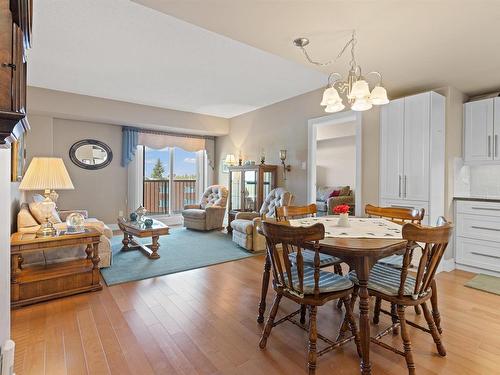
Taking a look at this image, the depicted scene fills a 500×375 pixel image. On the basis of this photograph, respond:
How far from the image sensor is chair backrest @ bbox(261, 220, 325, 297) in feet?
4.93

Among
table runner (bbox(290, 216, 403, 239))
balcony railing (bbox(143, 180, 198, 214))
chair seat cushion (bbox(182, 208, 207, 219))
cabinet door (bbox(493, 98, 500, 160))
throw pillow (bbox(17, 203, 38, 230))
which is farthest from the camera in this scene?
balcony railing (bbox(143, 180, 198, 214))

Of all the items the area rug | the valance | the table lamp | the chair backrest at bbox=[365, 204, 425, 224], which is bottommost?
the area rug

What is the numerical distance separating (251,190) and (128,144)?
115 inches

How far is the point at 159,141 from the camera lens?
6.38 meters

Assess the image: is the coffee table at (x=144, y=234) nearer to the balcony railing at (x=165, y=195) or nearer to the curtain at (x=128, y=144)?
the curtain at (x=128, y=144)

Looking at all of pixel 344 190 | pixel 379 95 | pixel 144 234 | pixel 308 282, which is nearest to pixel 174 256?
pixel 144 234

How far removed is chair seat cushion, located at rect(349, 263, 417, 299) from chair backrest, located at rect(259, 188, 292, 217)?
2.43 m

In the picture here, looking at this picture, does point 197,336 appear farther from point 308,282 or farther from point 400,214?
point 400,214

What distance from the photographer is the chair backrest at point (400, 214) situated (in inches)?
95.3

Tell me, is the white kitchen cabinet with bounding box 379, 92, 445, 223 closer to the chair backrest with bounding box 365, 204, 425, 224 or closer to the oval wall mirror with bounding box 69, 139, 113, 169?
the chair backrest with bounding box 365, 204, 425, 224

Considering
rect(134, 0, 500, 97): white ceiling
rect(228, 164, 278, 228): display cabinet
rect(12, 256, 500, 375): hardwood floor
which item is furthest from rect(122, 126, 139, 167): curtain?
rect(134, 0, 500, 97): white ceiling

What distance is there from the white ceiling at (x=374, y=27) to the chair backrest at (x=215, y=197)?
12.0 feet

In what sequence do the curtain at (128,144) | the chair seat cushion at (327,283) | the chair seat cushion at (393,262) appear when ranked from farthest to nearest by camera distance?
the curtain at (128,144)
the chair seat cushion at (393,262)
the chair seat cushion at (327,283)

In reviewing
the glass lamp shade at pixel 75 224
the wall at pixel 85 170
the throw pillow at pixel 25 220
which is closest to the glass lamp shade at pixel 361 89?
the glass lamp shade at pixel 75 224
